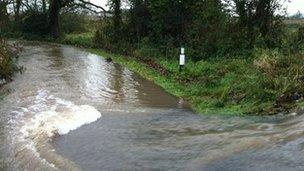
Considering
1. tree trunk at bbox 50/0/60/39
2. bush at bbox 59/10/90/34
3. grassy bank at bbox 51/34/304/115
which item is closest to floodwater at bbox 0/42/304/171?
grassy bank at bbox 51/34/304/115

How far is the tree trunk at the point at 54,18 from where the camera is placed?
120ft

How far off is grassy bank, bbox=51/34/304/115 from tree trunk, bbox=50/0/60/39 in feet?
55.8

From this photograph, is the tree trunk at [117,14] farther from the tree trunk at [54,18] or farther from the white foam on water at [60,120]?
the white foam on water at [60,120]

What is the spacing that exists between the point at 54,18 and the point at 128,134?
2897 centimetres

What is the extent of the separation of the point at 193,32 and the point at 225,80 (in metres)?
9.16

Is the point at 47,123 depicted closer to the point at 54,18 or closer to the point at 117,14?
the point at 117,14

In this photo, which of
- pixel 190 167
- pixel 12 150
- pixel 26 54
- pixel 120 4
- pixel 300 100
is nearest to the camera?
pixel 190 167

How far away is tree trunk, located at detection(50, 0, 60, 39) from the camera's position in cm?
3650

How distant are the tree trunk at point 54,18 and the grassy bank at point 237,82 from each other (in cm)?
1702

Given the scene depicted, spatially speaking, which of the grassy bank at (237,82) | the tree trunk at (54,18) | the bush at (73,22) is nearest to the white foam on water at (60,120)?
the grassy bank at (237,82)

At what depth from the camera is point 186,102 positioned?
1362cm

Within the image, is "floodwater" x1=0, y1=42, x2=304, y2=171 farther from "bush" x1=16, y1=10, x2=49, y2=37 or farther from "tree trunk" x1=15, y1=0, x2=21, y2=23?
"tree trunk" x1=15, y1=0, x2=21, y2=23

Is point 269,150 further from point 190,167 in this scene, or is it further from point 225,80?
point 225,80

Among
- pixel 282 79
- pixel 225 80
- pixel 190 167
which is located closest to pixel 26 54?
pixel 225 80
